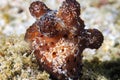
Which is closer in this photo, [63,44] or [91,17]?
[63,44]

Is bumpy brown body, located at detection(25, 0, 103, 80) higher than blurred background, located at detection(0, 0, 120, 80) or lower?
lower

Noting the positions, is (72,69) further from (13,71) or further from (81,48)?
(13,71)

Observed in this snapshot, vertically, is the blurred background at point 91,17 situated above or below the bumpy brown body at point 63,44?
above

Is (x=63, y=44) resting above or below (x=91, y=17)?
below

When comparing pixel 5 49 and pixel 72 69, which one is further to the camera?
pixel 5 49

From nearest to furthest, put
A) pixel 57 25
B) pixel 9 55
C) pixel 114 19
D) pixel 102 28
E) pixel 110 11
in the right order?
pixel 57 25, pixel 9 55, pixel 102 28, pixel 114 19, pixel 110 11

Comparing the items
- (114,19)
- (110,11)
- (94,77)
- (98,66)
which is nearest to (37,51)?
(94,77)

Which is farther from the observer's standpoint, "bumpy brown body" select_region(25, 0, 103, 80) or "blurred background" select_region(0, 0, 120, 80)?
"blurred background" select_region(0, 0, 120, 80)

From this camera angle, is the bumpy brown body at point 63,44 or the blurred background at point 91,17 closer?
the bumpy brown body at point 63,44
